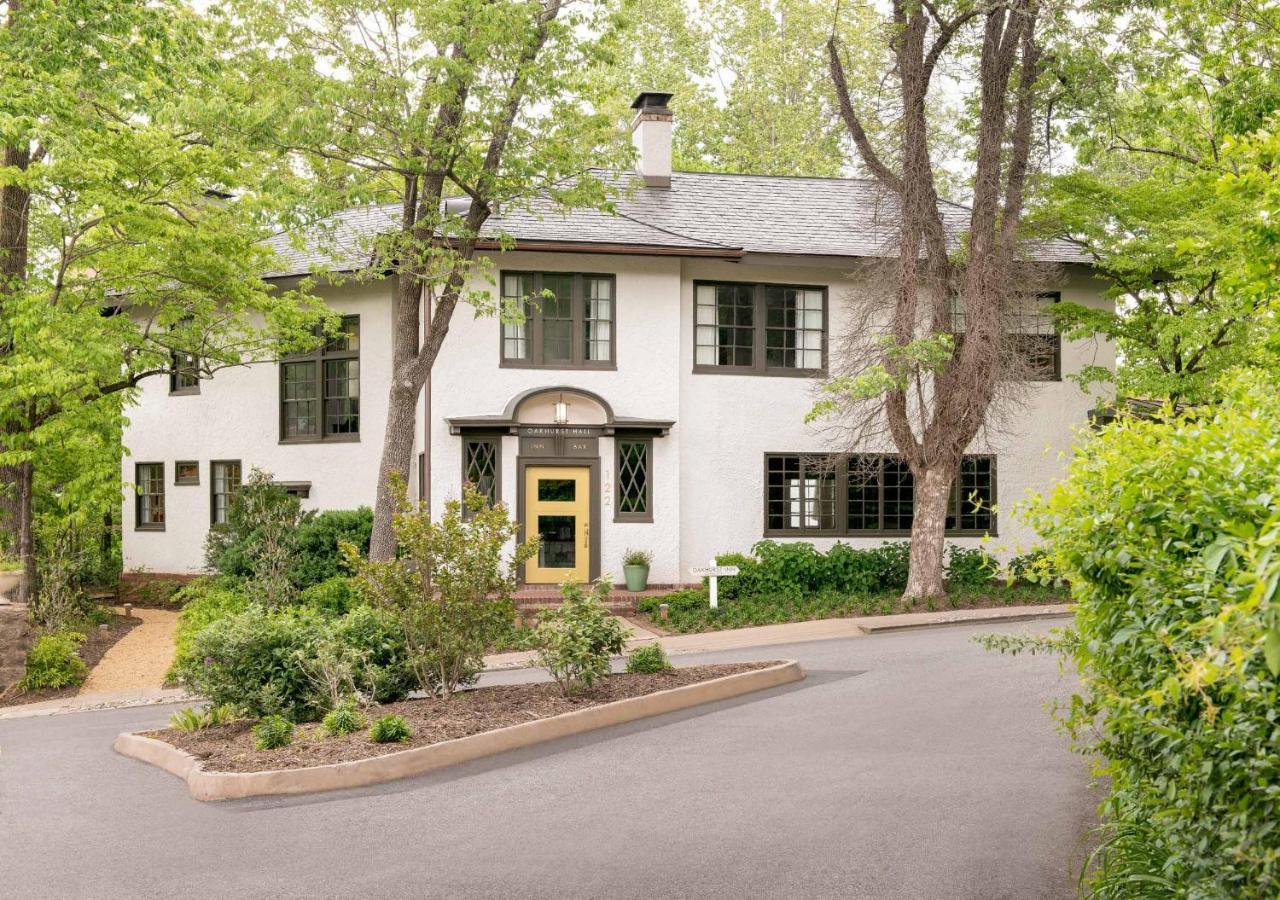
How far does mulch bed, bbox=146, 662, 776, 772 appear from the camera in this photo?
938cm

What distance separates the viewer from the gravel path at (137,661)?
15984mm

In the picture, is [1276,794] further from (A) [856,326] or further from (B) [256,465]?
(B) [256,465]

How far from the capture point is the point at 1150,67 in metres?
20.2

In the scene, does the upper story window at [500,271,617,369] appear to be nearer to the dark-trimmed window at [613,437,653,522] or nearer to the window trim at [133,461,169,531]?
the dark-trimmed window at [613,437,653,522]

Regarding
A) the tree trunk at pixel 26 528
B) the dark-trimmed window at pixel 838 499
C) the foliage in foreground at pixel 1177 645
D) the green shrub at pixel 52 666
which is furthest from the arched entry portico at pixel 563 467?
the foliage in foreground at pixel 1177 645

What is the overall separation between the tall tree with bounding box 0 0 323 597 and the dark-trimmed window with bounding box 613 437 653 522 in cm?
600

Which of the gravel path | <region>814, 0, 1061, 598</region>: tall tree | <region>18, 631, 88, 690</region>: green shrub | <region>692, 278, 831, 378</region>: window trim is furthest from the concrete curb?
<region>692, 278, 831, 378</region>: window trim

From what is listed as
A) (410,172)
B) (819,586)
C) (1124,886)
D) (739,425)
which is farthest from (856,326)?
(1124,886)

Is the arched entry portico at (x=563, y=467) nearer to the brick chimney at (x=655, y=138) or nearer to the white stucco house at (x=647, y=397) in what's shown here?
the white stucco house at (x=647, y=397)

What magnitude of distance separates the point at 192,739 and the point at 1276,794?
9.15 meters

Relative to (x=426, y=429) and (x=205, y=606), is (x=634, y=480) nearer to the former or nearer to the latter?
(x=426, y=429)

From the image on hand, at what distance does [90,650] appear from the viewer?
60.1ft

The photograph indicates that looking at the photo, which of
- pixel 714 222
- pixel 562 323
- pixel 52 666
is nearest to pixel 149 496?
pixel 562 323

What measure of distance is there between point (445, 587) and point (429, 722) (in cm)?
140
